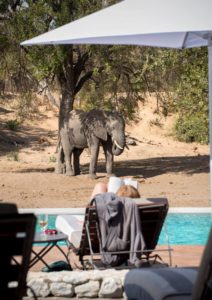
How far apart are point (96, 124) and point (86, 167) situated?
11.9 ft

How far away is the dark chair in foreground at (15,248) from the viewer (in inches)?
131

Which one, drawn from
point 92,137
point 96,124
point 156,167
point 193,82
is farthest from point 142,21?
point 156,167

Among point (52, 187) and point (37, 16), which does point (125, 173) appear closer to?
point (52, 187)

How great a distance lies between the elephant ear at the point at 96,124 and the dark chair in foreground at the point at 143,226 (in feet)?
41.7

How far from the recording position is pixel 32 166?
75.9 ft

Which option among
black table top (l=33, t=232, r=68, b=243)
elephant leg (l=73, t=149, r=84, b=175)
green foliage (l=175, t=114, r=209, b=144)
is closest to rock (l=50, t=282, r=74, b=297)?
black table top (l=33, t=232, r=68, b=243)

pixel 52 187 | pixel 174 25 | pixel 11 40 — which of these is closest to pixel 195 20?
pixel 174 25

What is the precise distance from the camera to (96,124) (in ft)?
64.2

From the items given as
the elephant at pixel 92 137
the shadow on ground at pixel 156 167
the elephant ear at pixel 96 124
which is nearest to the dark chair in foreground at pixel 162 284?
the elephant at pixel 92 137

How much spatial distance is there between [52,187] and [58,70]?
353 cm

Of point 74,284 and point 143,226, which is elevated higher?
point 143,226

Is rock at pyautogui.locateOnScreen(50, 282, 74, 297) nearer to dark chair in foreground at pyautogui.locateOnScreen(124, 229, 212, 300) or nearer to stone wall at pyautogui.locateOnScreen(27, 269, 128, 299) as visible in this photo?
stone wall at pyautogui.locateOnScreen(27, 269, 128, 299)

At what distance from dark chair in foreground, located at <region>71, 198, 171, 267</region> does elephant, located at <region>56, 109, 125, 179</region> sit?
1220cm

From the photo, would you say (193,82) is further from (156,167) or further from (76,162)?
(156,167)
